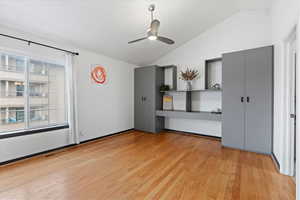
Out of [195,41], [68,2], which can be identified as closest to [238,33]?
[195,41]

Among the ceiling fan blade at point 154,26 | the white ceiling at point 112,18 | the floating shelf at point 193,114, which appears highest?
the white ceiling at point 112,18

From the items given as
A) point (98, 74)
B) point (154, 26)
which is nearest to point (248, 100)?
point (154, 26)

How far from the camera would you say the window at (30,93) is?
2.56m

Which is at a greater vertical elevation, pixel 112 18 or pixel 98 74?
pixel 112 18

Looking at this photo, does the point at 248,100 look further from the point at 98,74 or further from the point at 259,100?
the point at 98,74

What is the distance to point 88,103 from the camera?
3.68 meters

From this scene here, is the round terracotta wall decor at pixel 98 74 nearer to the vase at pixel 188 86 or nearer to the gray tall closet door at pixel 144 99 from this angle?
the gray tall closet door at pixel 144 99

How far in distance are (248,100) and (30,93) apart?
14.7ft

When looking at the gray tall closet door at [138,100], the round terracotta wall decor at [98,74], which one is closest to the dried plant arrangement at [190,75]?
the gray tall closet door at [138,100]

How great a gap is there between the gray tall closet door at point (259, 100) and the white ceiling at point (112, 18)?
1294 mm

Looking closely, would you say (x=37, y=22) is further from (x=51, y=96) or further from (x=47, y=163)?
(x=47, y=163)

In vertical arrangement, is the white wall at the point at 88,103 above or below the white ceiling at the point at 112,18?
below

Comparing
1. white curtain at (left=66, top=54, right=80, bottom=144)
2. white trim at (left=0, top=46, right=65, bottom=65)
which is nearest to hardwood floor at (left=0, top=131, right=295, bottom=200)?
white curtain at (left=66, top=54, right=80, bottom=144)

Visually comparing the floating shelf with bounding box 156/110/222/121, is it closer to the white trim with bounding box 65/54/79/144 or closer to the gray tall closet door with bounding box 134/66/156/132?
the gray tall closet door with bounding box 134/66/156/132
